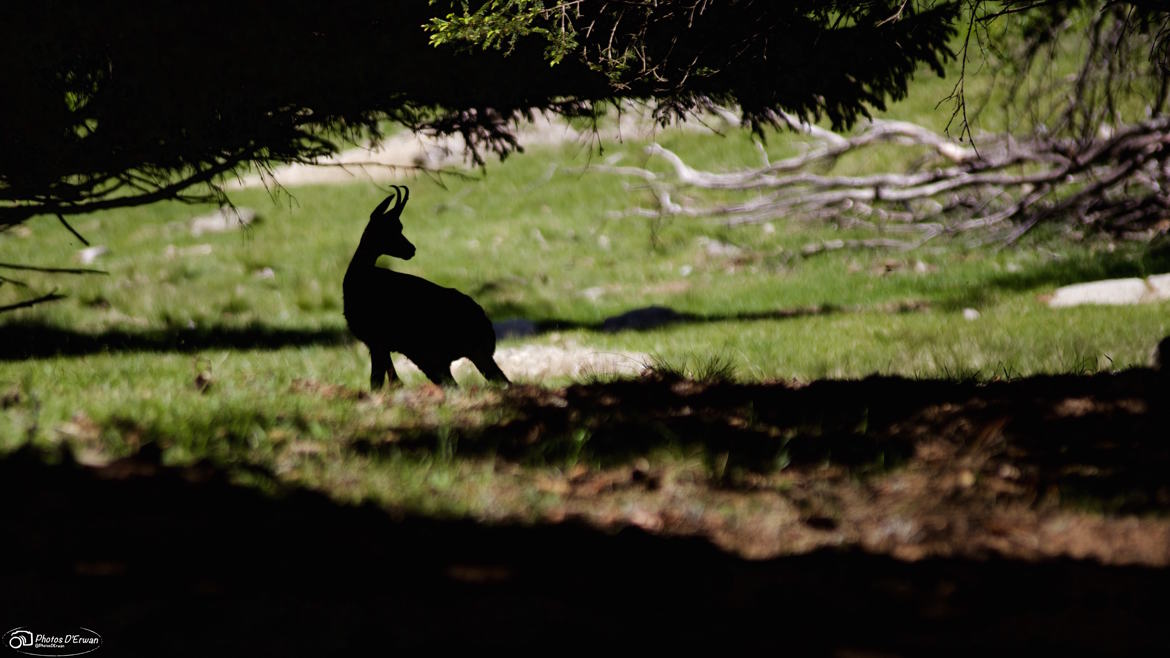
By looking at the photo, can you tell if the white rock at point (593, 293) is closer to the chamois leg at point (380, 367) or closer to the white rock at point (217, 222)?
the chamois leg at point (380, 367)

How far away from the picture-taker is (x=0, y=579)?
2889 mm

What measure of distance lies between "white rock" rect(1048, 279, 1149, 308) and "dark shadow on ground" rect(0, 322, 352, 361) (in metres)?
7.24

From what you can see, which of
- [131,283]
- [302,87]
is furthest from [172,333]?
[302,87]

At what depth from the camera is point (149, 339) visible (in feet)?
32.1

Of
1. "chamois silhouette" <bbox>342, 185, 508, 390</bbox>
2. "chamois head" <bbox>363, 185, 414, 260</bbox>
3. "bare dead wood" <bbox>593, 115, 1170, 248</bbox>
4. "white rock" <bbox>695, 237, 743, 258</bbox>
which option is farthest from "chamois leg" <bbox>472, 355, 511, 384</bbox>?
"white rock" <bbox>695, 237, 743, 258</bbox>

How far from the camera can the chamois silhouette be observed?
222 inches

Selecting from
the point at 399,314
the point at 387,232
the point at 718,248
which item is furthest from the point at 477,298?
the point at 399,314

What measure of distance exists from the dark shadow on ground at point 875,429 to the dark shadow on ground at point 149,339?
4.90 metres

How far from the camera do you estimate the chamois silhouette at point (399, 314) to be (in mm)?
5637

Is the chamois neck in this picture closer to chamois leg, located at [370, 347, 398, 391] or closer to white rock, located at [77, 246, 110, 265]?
chamois leg, located at [370, 347, 398, 391]

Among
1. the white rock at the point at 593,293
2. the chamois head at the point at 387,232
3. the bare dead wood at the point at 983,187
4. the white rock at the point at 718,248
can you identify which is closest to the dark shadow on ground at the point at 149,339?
the white rock at the point at 593,293

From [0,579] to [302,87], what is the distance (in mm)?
4516

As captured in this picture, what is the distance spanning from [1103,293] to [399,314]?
7.50 metres

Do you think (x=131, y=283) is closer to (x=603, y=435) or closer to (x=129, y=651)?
(x=603, y=435)
